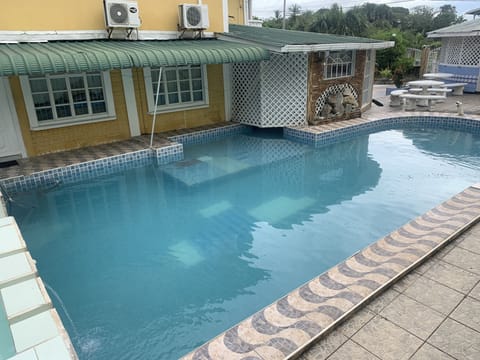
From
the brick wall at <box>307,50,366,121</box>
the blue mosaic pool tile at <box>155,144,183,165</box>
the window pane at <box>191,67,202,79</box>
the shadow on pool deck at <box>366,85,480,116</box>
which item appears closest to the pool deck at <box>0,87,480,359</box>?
the blue mosaic pool tile at <box>155,144,183,165</box>

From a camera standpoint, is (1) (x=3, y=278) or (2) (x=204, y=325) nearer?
(1) (x=3, y=278)

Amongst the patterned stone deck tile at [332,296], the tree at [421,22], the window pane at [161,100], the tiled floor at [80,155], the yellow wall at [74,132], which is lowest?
the patterned stone deck tile at [332,296]

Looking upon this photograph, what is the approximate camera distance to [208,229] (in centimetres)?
628

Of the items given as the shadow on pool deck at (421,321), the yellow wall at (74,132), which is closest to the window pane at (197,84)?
the yellow wall at (74,132)

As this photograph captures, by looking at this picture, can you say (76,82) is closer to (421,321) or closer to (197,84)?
(197,84)

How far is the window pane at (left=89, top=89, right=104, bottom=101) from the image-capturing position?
396 inches

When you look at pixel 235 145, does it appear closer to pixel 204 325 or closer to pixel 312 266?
→ pixel 312 266

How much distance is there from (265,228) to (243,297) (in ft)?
6.25

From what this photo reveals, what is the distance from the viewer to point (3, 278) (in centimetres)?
282

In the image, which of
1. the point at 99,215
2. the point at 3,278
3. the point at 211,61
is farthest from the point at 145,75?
the point at 3,278

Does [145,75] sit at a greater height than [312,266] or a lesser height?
greater

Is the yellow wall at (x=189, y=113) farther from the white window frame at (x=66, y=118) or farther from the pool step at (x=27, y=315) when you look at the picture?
the pool step at (x=27, y=315)

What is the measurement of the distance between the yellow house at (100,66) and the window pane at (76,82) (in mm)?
26

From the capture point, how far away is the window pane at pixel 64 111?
964cm
